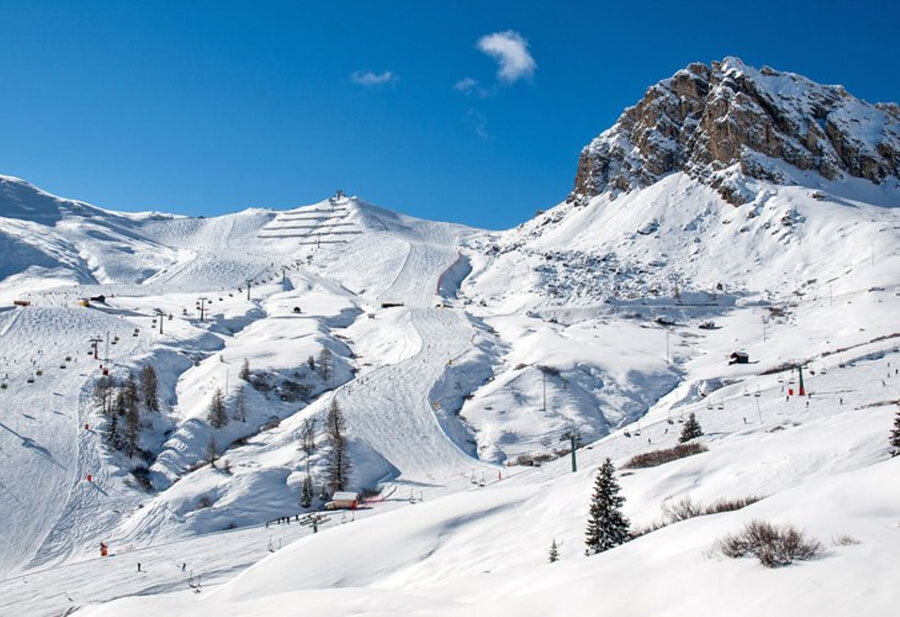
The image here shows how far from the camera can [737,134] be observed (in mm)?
156625

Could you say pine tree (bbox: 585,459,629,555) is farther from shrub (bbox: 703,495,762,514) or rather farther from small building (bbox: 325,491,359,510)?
small building (bbox: 325,491,359,510)

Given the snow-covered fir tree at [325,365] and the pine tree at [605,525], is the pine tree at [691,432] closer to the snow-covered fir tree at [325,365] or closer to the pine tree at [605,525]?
the pine tree at [605,525]

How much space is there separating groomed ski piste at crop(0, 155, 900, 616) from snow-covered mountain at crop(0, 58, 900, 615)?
0.18 meters

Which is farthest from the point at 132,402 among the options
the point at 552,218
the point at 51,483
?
the point at 552,218

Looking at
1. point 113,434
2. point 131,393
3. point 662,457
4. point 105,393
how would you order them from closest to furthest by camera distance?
point 662,457
point 113,434
point 131,393
point 105,393

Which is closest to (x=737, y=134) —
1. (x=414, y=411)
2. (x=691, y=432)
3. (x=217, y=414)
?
(x=414, y=411)

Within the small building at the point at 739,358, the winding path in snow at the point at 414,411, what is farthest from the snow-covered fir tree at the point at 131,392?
the small building at the point at 739,358

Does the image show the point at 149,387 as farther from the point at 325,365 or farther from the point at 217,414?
the point at 325,365

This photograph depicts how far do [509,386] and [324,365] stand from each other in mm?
20067

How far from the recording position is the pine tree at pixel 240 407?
60.8 m

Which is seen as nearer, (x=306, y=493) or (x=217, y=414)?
(x=306, y=493)

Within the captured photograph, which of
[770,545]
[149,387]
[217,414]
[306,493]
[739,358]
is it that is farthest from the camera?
[739,358]

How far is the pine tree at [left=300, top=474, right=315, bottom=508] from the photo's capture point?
1844 inches

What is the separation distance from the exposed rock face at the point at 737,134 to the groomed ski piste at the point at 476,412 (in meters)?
8.52
